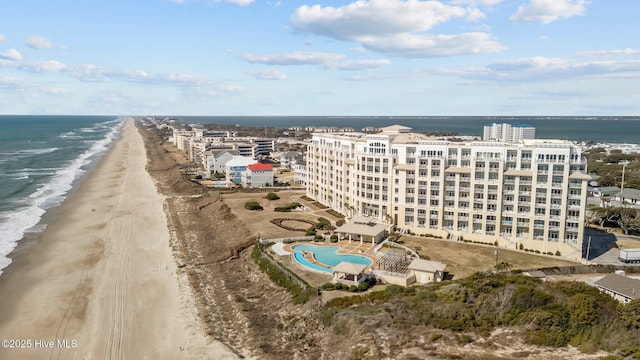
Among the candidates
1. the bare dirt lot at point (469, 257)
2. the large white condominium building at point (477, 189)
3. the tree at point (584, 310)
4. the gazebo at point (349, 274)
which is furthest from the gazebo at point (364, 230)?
the tree at point (584, 310)

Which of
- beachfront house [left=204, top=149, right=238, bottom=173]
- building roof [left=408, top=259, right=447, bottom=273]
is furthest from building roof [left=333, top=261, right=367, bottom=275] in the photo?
beachfront house [left=204, top=149, right=238, bottom=173]

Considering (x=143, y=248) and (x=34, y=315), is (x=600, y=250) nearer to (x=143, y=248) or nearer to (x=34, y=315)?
(x=143, y=248)

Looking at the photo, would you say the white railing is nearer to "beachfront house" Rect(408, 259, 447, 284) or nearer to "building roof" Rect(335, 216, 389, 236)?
"building roof" Rect(335, 216, 389, 236)

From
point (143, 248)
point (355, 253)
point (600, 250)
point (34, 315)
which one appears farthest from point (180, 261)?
point (600, 250)

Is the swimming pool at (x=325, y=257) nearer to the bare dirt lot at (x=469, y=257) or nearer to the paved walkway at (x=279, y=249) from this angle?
the paved walkway at (x=279, y=249)

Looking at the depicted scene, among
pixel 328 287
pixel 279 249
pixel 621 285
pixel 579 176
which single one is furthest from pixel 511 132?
pixel 328 287
